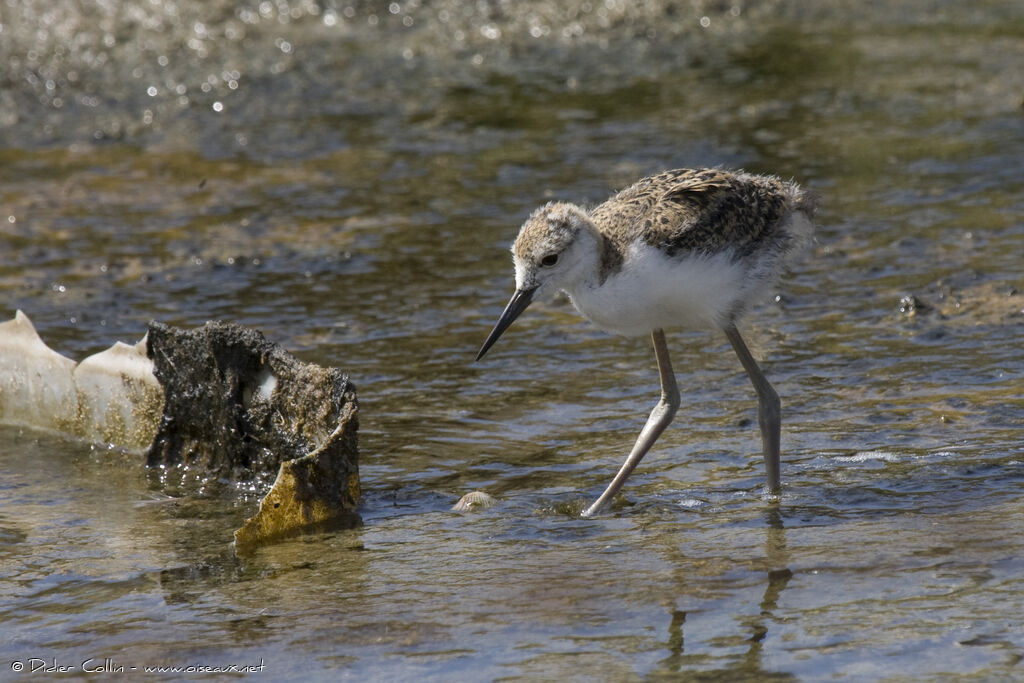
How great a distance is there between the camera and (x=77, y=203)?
8812 millimetres

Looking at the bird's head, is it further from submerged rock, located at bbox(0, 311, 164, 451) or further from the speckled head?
submerged rock, located at bbox(0, 311, 164, 451)

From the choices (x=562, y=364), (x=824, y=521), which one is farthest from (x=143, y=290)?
(x=824, y=521)

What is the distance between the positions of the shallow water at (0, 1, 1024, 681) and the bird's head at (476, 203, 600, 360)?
2.50ft

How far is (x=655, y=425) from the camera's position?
16.8 feet

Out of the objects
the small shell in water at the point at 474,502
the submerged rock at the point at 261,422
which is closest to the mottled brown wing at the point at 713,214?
the small shell in water at the point at 474,502

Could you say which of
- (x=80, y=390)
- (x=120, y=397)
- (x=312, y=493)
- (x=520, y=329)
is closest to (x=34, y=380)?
(x=80, y=390)

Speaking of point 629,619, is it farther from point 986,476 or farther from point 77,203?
point 77,203

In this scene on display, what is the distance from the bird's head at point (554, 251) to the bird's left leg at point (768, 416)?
62cm

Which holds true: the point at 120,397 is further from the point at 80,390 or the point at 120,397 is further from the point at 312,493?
the point at 312,493

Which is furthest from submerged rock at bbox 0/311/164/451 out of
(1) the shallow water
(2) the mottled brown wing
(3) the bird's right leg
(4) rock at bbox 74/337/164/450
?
(2) the mottled brown wing

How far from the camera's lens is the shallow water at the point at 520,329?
409 centimetres

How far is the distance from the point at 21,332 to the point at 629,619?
3.09m

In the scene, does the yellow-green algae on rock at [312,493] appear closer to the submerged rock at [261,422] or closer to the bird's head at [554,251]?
the submerged rock at [261,422]

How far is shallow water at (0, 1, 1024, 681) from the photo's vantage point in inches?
161
